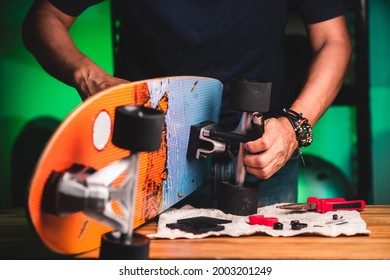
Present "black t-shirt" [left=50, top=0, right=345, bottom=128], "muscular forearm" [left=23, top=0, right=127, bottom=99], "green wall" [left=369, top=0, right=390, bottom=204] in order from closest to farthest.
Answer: "muscular forearm" [left=23, top=0, right=127, bottom=99] < "black t-shirt" [left=50, top=0, right=345, bottom=128] < "green wall" [left=369, top=0, right=390, bottom=204]

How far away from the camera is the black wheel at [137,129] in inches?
37.4

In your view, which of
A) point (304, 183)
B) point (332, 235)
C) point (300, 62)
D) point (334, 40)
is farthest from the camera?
point (304, 183)

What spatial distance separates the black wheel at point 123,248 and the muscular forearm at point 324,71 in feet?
2.57

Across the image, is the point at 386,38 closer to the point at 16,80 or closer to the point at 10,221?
the point at 16,80

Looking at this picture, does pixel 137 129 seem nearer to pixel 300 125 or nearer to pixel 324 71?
pixel 300 125

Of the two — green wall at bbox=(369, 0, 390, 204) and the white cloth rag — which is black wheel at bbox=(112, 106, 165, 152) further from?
green wall at bbox=(369, 0, 390, 204)

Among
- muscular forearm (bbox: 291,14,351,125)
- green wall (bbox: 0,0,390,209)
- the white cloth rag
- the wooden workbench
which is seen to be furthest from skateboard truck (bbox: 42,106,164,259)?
green wall (bbox: 0,0,390,209)

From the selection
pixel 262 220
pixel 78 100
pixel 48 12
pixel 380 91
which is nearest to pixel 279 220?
pixel 262 220

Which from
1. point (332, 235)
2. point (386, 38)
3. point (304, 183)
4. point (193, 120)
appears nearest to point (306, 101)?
point (193, 120)

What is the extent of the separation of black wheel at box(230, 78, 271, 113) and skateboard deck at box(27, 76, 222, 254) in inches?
5.3

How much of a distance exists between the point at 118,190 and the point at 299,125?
2.35 feet

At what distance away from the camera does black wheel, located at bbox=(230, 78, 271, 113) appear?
132 centimetres

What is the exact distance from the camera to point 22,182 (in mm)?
2736

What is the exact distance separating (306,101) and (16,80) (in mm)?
1431
